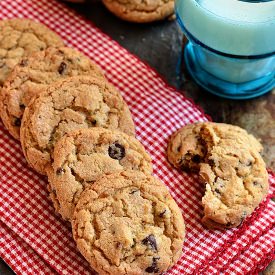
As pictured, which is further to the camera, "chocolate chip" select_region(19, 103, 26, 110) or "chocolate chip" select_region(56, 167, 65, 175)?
"chocolate chip" select_region(19, 103, 26, 110)

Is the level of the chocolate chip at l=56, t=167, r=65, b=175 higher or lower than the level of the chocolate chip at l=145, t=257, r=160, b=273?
higher

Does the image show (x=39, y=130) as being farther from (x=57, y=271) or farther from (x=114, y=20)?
(x=114, y=20)

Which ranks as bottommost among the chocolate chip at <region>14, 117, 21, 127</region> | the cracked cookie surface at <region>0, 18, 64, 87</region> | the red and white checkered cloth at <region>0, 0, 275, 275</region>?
the red and white checkered cloth at <region>0, 0, 275, 275</region>

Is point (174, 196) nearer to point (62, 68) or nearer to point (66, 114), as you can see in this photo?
point (66, 114)

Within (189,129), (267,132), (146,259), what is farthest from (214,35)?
(146,259)

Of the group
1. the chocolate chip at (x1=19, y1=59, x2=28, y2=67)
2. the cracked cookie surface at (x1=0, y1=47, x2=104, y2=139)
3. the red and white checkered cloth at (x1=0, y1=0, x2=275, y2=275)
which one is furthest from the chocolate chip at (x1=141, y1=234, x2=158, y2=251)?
the chocolate chip at (x1=19, y1=59, x2=28, y2=67)

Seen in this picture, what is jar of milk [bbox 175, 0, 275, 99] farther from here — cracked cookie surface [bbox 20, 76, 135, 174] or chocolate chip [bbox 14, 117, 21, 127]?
chocolate chip [bbox 14, 117, 21, 127]
